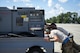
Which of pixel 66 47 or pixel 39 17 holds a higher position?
pixel 39 17

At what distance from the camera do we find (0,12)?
970cm

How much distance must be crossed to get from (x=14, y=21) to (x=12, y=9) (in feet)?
1.55

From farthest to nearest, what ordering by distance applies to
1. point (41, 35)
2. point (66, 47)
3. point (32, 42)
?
point (41, 35) < point (32, 42) < point (66, 47)

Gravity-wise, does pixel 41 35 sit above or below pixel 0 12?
below

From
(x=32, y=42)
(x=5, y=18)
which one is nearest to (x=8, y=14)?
(x=5, y=18)

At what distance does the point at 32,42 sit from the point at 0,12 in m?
1.77

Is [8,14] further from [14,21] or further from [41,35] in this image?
[41,35]

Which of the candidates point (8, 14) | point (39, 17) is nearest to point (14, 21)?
point (8, 14)

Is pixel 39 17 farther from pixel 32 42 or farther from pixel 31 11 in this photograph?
pixel 32 42

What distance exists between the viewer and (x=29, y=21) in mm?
9852

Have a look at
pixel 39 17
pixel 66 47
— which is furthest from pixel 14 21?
pixel 66 47

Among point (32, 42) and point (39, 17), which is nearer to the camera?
point (32, 42)

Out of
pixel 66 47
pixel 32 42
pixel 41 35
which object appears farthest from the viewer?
pixel 41 35

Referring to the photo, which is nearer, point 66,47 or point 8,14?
point 66,47
